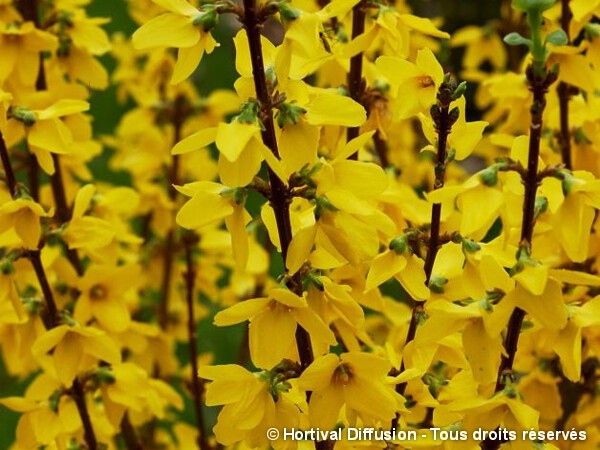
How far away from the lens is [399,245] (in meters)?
1.06

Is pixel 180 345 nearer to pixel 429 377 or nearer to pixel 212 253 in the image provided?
pixel 212 253

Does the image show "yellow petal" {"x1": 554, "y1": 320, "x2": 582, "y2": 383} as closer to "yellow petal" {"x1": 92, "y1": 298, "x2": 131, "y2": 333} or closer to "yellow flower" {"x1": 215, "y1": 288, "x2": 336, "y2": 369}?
"yellow flower" {"x1": 215, "y1": 288, "x2": 336, "y2": 369}

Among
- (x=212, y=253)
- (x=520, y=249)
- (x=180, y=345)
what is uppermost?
(x=520, y=249)

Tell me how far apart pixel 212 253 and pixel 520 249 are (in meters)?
1.14

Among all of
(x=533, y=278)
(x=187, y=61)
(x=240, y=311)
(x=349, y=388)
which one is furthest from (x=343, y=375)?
(x=187, y=61)

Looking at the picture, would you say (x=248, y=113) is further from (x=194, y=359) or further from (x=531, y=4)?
(x=194, y=359)

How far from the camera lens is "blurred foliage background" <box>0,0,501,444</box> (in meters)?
3.10

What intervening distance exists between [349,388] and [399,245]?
158 millimetres

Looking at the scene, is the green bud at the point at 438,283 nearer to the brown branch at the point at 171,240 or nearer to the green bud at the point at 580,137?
the green bud at the point at 580,137

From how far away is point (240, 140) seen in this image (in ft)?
2.90

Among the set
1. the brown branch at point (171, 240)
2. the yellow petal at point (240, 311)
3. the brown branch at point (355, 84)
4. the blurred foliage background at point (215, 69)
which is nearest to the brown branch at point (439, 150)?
the yellow petal at point (240, 311)

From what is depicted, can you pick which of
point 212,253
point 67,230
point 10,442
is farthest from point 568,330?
point 10,442

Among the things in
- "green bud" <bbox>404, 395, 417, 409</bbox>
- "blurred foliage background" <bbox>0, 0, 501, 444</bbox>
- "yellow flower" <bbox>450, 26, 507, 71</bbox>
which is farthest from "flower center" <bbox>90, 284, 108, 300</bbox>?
"blurred foliage background" <bbox>0, 0, 501, 444</bbox>

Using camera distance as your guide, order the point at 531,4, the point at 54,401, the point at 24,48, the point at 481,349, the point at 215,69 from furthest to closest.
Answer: the point at 215,69, the point at 24,48, the point at 54,401, the point at 481,349, the point at 531,4
